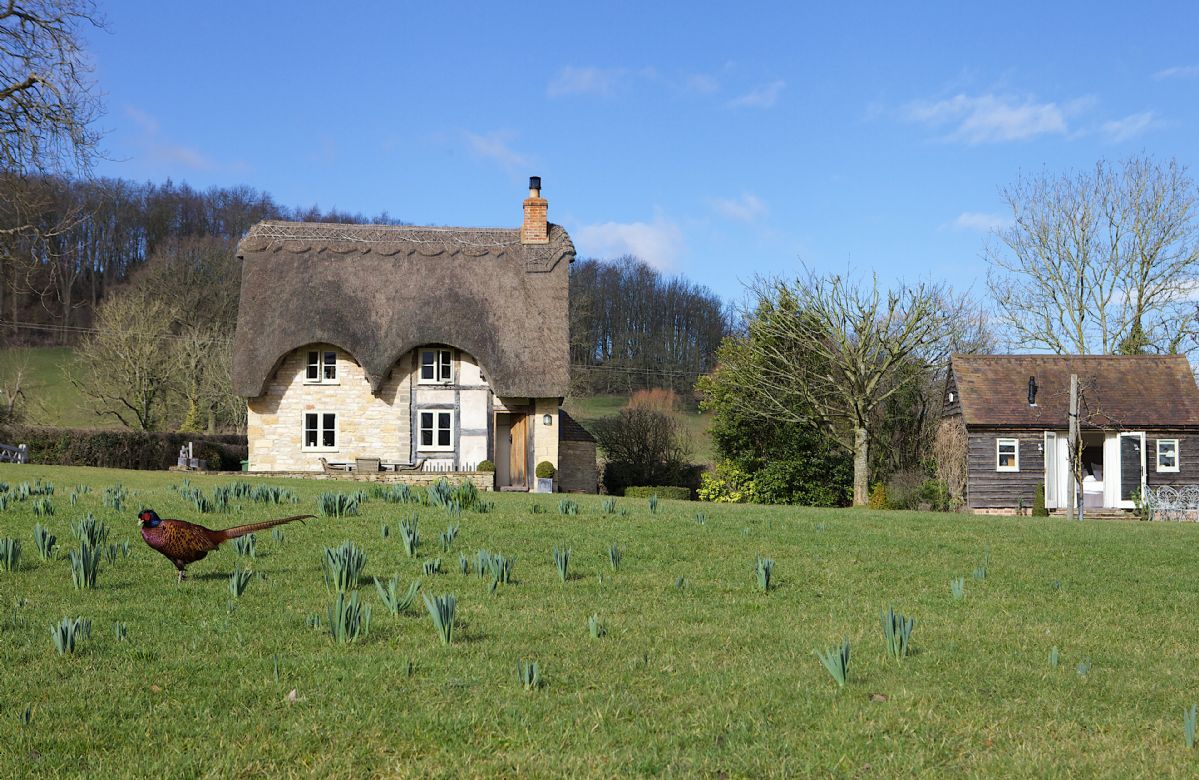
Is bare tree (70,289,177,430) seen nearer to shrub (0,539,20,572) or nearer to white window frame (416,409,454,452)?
white window frame (416,409,454,452)

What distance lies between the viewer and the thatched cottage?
2894cm

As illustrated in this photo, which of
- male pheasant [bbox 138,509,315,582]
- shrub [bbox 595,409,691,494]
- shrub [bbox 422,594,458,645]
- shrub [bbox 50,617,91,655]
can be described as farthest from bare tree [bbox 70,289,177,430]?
shrub [bbox 422,594,458,645]

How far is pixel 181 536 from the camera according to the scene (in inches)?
301

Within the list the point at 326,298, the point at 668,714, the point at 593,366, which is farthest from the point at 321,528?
the point at 593,366

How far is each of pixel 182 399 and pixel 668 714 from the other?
42516mm

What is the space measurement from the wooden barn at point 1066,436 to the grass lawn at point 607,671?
20850 millimetres

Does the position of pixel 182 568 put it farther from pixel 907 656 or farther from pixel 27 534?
pixel 907 656

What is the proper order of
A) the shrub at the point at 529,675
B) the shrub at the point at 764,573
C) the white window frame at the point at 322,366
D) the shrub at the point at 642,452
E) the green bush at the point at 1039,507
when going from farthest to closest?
the shrub at the point at 642,452
the white window frame at the point at 322,366
the green bush at the point at 1039,507
the shrub at the point at 764,573
the shrub at the point at 529,675

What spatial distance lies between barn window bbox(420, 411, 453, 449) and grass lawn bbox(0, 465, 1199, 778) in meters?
19.7

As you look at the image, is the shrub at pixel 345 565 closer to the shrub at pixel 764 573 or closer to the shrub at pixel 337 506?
the shrub at pixel 764 573

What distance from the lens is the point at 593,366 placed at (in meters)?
65.5

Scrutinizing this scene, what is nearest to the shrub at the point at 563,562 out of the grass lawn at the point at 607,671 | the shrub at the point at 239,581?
the grass lawn at the point at 607,671

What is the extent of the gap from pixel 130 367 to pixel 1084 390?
113ft

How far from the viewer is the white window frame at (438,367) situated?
2983cm
